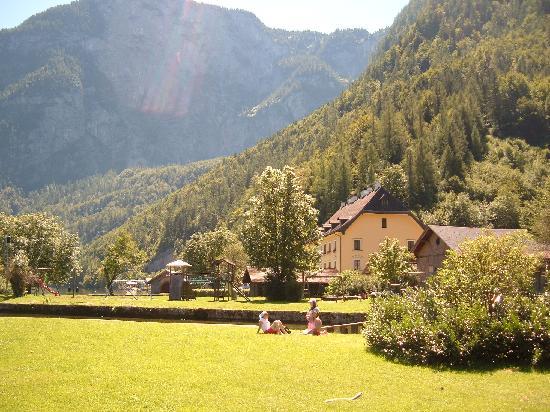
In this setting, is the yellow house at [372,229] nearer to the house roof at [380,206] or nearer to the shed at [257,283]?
the house roof at [380,206]

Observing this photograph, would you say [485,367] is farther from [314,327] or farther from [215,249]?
[215,249]

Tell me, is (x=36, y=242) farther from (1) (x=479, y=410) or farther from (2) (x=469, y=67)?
(2) (x=469, y=67)

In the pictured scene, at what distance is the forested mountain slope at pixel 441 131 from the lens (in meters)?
108

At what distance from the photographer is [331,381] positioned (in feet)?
44.4

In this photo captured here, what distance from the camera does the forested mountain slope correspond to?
108 metres

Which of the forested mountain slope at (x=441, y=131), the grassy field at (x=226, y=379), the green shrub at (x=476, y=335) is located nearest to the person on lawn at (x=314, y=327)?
the grassy field at (x=226, y=379)

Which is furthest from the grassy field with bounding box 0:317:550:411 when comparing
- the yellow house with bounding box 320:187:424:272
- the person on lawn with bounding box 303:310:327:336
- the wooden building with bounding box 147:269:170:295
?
the wooden building with bounding box 147:269:170:295

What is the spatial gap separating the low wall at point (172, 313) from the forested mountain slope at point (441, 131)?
3214cm

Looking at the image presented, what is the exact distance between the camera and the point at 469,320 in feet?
51.2

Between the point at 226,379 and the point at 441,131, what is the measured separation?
118m

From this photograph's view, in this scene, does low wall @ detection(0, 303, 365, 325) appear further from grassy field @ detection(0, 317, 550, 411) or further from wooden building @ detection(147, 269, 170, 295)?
wooden building @ detection(147, 269, 170, 295)

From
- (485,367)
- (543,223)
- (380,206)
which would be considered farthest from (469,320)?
(380,206)

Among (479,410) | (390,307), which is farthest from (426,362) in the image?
(479,410)

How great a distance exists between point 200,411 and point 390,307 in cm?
950
